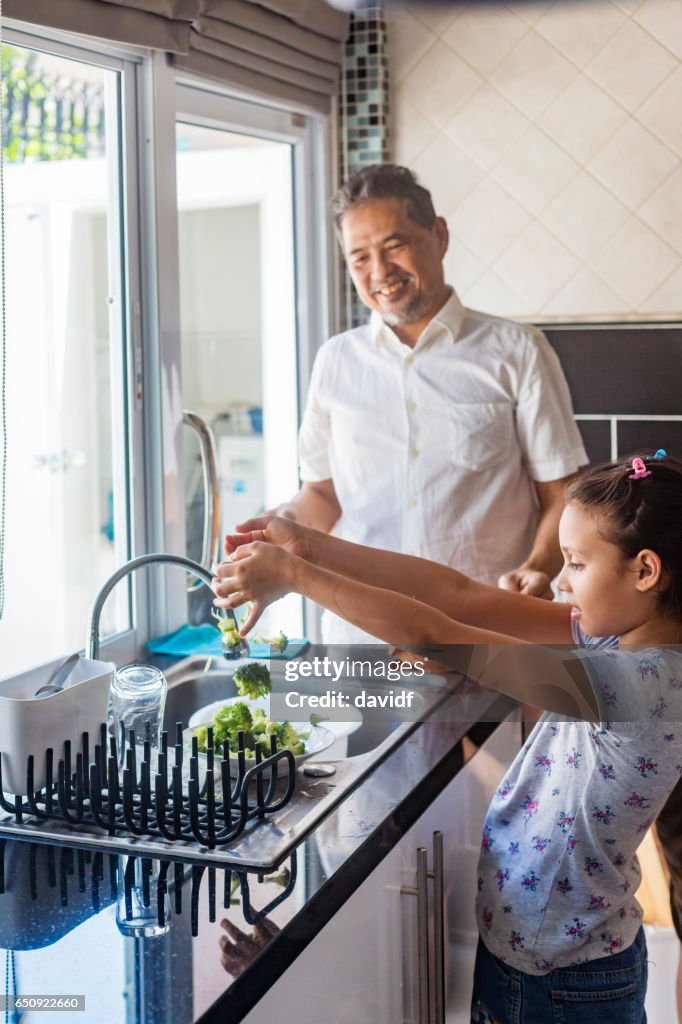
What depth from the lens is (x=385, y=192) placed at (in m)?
1.36

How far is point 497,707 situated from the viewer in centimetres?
129

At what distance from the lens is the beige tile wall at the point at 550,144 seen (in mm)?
1207

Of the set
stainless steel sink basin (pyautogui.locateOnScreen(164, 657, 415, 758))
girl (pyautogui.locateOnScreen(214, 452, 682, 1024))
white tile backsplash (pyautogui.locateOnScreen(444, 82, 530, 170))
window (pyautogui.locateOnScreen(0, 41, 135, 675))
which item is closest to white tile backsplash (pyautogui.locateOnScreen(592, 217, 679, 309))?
white tile backsplash (pyautogui.locateOnScreen(444, 82, 530, 170))

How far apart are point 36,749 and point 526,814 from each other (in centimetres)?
43

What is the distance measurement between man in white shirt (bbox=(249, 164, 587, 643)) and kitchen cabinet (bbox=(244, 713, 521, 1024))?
0.25 m

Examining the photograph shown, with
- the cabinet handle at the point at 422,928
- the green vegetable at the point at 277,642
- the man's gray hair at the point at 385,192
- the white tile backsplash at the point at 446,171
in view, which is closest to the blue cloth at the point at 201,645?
the green vegetable at the point at 277,642

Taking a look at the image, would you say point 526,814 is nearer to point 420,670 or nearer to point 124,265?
point 420,670

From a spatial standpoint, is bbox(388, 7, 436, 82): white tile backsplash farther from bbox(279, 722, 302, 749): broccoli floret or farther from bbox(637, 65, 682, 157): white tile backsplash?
bbox(279, 722, 302, 749): broccoli floret

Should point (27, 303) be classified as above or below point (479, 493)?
above

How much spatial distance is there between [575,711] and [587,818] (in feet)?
0.30

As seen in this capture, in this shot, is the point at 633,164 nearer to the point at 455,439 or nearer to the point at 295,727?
the point at 455,439

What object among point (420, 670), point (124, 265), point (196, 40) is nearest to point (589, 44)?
point (196, 40)

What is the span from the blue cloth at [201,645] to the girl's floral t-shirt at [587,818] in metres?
0.45

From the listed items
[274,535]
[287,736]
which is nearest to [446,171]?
[274,535]
